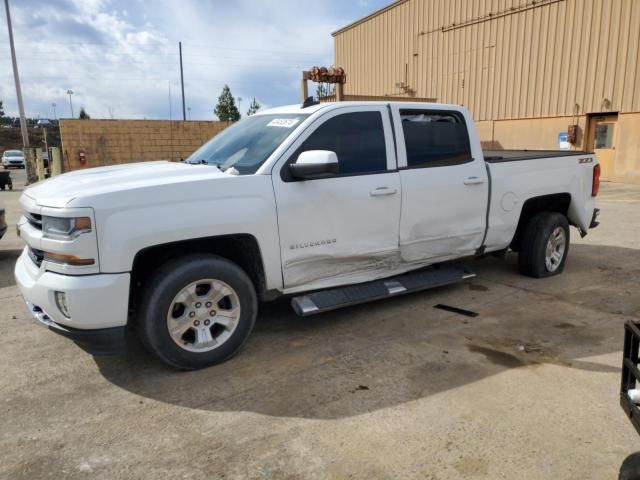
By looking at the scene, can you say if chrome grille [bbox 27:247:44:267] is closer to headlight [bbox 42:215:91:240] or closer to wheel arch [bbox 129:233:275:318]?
headlight [bbox 42:215:91:240]

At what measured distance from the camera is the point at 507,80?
68.8 feet

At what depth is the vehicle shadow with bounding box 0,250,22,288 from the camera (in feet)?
20.2

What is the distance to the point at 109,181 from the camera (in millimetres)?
3504

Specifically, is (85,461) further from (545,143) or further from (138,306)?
(545,143)

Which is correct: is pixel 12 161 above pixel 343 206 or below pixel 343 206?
below

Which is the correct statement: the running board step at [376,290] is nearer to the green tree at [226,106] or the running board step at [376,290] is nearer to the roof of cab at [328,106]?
the roof of cab at [328,106]

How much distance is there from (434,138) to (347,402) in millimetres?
2699

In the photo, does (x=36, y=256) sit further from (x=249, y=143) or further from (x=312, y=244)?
(x=312, y=244)

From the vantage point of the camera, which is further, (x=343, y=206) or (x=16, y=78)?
(x=16, y=78)

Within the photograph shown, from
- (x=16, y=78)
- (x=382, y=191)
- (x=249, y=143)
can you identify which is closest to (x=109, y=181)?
(x=249, y=143)

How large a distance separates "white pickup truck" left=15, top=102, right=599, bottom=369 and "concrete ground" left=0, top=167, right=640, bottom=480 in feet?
1.20

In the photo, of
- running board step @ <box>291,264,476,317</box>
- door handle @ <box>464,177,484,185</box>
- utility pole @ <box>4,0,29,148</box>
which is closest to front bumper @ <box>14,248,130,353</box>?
running board step @ <box>291,264,476,317</box>

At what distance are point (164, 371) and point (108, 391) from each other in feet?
1.31

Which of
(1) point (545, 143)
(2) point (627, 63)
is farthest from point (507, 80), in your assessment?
(2) point (627, 63)
